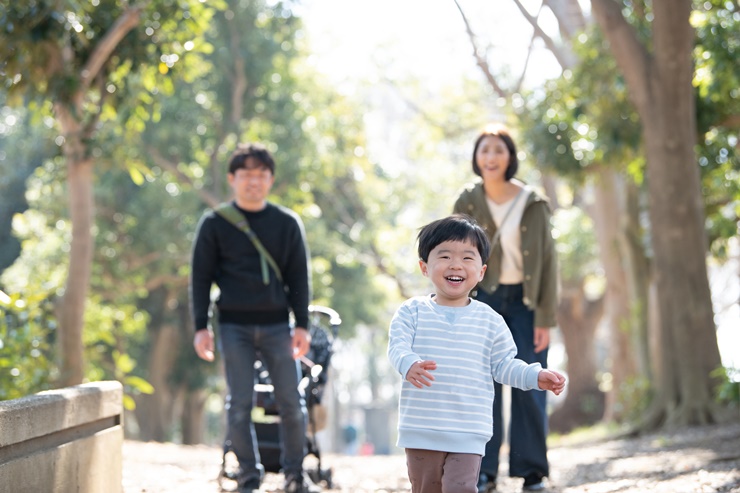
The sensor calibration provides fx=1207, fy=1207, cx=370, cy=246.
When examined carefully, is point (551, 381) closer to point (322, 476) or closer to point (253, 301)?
point (253, 301)

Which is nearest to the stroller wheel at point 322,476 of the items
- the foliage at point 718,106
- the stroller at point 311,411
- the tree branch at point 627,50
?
the stroller at point 311,411

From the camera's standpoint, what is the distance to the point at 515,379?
4391 millimetres

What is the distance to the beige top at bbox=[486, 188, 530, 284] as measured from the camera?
6715 millimetres

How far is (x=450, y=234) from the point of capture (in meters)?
4.45

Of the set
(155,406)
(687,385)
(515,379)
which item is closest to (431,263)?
(515,379)

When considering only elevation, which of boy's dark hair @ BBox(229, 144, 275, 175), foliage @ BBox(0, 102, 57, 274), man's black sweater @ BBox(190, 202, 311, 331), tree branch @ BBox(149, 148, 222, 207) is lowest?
man's black sweater @ BBox(190, 202, 311, 331)

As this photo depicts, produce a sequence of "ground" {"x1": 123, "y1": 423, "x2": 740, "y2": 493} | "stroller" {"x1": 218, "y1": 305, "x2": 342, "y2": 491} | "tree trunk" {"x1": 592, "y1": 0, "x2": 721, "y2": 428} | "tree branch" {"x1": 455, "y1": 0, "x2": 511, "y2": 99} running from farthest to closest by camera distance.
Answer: "tree branch" {"x1": 455, "y1": 0, "x2": 511, "y2": 99}, "tree trunk" {"x1": 592, "y1": 0, "x2": 721, "y2": 428}, "stroller" {"x1": 218, "y1": 305, "x2": 342, "y2": 491}, "ground" {"x1": 123, "y1": 423, "x2": 740, "y2": 493}

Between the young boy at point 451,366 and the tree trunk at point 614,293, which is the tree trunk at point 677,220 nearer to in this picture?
the tree trunk at point 614,293

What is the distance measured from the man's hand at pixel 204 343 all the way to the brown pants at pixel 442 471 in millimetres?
2734

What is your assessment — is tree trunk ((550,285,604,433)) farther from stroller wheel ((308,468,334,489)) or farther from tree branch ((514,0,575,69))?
stroller wheel ((308,468,334,489))

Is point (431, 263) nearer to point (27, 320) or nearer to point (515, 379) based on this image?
point (515, 379)

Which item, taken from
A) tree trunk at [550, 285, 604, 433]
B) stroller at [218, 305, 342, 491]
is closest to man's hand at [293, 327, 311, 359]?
stroller at [218, 305, 342, 491]

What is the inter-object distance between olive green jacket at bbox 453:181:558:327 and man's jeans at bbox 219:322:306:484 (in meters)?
1.25

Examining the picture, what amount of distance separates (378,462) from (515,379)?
7556mm
